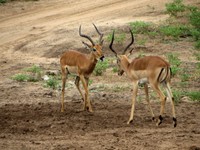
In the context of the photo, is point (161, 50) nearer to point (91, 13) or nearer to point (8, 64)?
point (8, 64)

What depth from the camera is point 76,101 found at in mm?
13883

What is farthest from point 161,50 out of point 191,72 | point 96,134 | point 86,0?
point 86,0

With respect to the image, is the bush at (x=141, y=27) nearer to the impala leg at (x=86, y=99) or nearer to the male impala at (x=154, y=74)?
the impala leg at (x=86, y=99)

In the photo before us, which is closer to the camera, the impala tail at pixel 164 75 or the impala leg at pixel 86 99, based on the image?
the impala tail at pixel 164 75

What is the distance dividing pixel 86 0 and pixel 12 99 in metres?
14.2

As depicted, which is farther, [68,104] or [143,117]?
[68,104]

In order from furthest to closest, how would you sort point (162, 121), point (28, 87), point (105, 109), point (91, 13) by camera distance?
1. point (91, 13)
2. point (28, 87)
3. point (105, 109)
4. point (162, 121)

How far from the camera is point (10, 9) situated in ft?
Answer: 89.1

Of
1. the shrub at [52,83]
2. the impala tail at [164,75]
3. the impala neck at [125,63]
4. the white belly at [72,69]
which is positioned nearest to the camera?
the impala tail at [164,75]

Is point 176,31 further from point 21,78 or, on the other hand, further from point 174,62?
point 21,78

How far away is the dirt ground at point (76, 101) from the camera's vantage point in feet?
34.1

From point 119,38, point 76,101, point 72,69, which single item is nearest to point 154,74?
point 72,69

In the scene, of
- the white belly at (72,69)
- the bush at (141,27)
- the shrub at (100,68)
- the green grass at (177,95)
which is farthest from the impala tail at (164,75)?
the bush at (141,27)

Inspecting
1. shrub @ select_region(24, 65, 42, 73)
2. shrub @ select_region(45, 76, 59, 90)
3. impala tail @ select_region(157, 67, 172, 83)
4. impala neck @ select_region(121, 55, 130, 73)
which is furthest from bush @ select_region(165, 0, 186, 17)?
impala tail @ select_region(157, 67, 172, 83)
